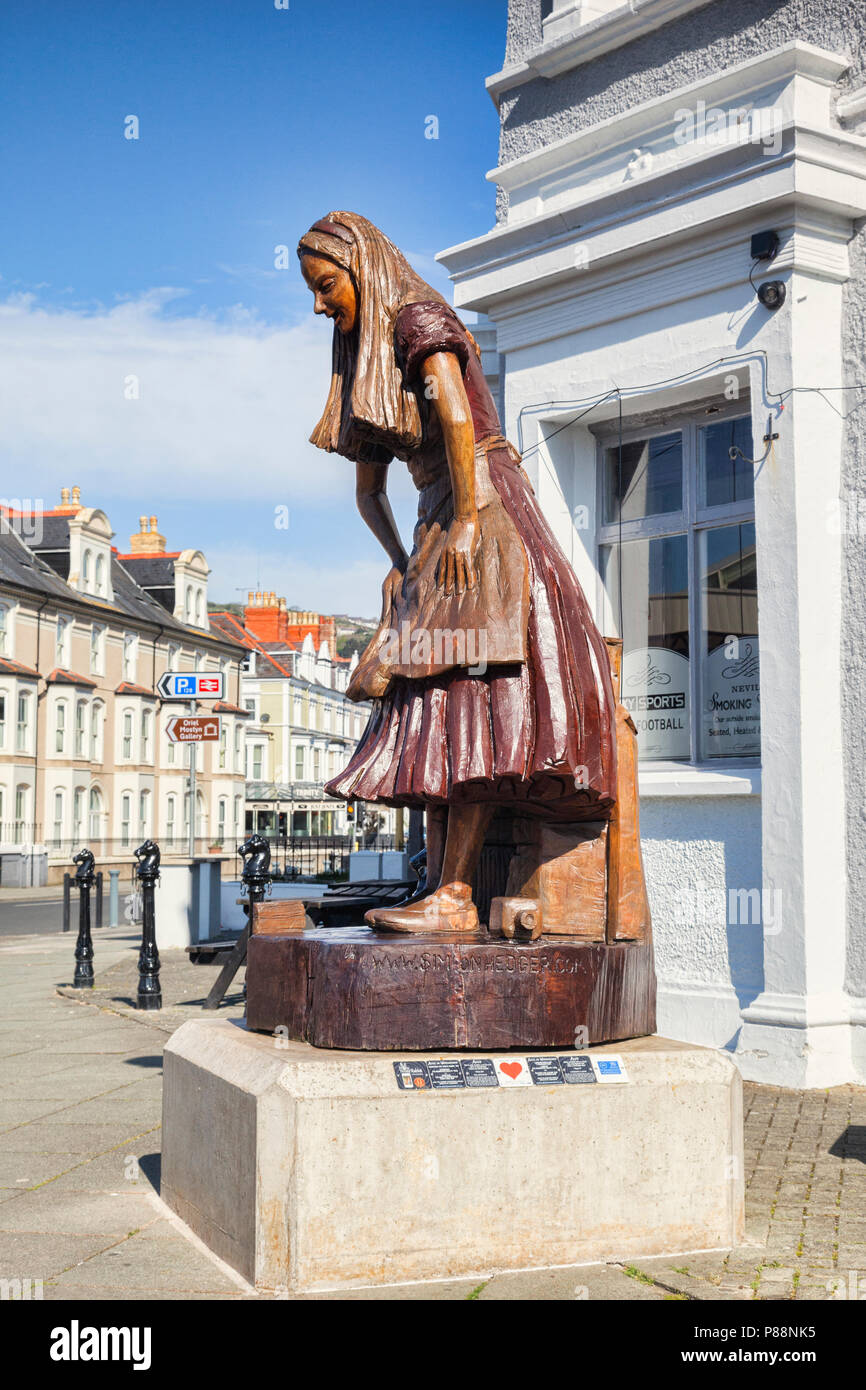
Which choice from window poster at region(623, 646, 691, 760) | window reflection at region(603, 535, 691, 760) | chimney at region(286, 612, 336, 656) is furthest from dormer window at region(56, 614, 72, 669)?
window poster at region(623, 646, 691, 760)

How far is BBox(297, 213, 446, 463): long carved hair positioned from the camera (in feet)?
13.6

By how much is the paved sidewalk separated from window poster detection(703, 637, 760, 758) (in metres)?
2.18

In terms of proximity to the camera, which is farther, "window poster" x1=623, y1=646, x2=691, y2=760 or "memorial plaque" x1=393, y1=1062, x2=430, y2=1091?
"window poster" x1=623, y1=646, x2=691, y2=760

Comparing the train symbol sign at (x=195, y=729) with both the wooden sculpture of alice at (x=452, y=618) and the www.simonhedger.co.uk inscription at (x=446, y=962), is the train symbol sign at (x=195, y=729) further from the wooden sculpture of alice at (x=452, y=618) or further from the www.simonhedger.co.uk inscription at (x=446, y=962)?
the www.simonhedger.co.uk inscription at (x=446, y=962)

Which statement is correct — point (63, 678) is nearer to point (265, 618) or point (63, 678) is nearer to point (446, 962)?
point (265, 618)

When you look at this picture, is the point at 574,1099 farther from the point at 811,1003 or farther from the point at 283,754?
the point at 283,754

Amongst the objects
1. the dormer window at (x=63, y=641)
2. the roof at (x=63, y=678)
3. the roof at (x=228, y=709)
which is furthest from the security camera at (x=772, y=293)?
the roof at (x=228, y=709)

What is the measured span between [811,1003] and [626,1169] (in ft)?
11.4

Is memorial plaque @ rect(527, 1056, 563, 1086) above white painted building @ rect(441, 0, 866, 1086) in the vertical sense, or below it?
below

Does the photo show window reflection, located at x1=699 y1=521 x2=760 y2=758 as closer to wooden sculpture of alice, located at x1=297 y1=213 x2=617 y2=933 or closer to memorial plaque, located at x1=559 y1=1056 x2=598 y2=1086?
wooden sculpture of alice, located at x1=297 y1=213 x2=617 y2=933

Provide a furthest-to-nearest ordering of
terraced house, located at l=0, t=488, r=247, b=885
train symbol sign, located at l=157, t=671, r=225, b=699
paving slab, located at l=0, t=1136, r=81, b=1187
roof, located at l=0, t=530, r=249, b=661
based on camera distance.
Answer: roof, located at l=0, t=530, r=249, b=661 → terraced house, located at l=0, t=488, r=247, b=885 → train symbol sign, located at l=157, t=671, r=225, b=699 → paving slab, located at l=0, t=1136, r=81, b=1187

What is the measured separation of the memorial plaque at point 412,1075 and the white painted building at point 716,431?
3839 millimetres
